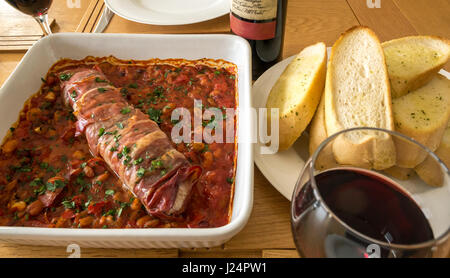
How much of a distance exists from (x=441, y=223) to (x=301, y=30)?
6.04 feet

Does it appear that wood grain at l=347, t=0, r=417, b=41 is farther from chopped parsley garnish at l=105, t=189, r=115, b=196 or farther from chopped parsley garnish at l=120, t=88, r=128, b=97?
chopped parsley garnish at l=105, t=189, r=115, b=196

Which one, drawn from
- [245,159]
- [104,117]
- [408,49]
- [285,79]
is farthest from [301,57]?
[104,117]

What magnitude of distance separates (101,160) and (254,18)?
1045mm

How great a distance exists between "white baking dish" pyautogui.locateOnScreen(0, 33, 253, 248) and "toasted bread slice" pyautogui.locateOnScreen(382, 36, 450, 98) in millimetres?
695

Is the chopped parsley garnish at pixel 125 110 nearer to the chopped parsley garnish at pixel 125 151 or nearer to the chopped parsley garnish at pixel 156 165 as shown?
the chopped parsley garnish at pixel 125 151

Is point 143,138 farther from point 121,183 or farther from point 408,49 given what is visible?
point 408,49

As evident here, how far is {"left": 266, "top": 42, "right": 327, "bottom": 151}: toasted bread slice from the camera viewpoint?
5.13ft

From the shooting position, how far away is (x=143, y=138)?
1541 millimetres

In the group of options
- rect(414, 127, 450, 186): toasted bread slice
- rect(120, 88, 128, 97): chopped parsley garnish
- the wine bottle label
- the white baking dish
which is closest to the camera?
rect(414, 127, 450, 186): toasted bread slice

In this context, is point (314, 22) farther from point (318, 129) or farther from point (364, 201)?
→ point (364, 201)

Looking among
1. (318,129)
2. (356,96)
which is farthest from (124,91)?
(356,96)

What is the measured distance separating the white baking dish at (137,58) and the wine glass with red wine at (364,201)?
0.37m

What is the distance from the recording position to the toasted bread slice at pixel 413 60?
166 centimetres

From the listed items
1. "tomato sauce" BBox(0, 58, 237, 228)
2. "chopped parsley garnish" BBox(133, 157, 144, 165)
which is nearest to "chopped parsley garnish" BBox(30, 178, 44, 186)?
"tomato sauce" BBox(0, 58, 237, 228)
